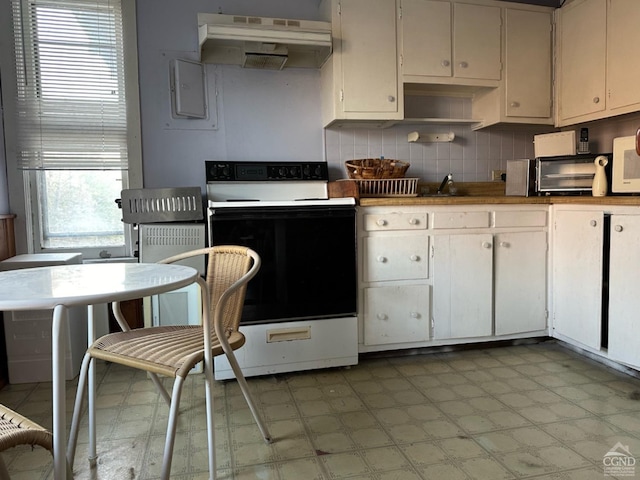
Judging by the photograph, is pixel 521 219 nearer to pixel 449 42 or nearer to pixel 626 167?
pixel 626 167

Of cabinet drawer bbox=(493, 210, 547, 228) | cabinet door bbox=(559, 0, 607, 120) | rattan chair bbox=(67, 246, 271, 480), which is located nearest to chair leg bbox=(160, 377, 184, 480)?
rattan chair bbox=(67, 246, 271, 480)

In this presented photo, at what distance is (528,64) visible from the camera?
3.12 metres

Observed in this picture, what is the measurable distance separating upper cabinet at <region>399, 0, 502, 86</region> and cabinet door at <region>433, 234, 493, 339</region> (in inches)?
Result: 42.8

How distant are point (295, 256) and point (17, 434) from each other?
1.60 metres

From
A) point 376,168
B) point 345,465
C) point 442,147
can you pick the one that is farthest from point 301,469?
point 442,147

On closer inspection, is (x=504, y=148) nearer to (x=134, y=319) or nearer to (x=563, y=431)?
(x=563, y=431)

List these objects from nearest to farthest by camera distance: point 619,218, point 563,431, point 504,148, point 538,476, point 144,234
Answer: point 538,476
point 563,431
point 619,218
point 144,234
point 504,148

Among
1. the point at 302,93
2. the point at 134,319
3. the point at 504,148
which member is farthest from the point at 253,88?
the point at 504,148

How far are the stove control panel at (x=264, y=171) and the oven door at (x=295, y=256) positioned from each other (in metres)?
0.61

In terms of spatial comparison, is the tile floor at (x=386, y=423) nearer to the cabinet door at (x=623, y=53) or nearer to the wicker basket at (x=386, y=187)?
the wicker basket at (x=386, y=187)

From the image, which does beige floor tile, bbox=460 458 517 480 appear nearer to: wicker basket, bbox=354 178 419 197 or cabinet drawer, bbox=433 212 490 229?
cabinet drawer, bbox=433 212 490 229

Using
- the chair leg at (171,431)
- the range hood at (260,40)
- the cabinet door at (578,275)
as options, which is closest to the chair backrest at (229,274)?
the chair leg at (171,431)

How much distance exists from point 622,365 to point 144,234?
2.63 meters

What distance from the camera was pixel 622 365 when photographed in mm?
2412
